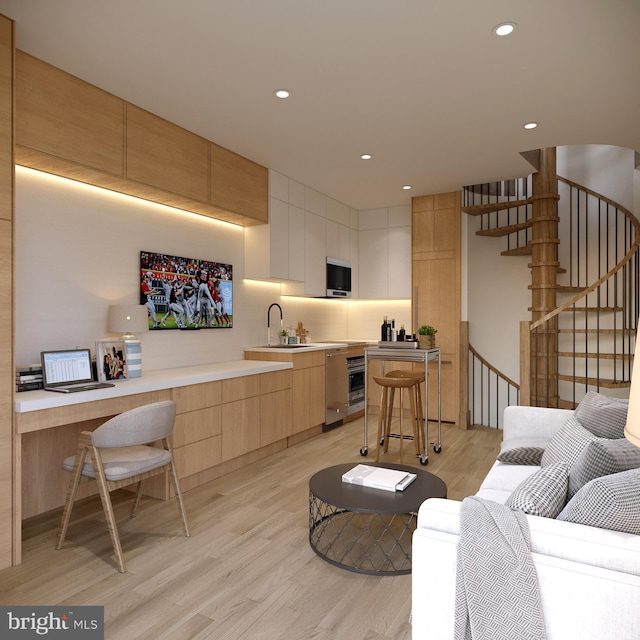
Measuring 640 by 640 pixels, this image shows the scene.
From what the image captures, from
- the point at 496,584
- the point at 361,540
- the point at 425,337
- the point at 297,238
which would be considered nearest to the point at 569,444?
the point at 496,584

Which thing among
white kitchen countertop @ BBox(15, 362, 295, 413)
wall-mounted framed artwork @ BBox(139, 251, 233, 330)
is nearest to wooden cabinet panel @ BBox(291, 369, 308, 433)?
white kitchen countertop @ BBox(15, 362, 295, 413)

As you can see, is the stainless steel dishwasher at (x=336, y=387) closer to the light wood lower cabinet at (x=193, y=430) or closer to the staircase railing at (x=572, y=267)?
the light wood lower cabinet at (x=193, y=430)

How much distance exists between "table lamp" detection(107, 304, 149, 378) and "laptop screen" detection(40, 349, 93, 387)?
292 millimetres

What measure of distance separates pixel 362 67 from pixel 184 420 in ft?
8.37

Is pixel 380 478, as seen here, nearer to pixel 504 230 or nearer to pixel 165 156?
pixel 165 156

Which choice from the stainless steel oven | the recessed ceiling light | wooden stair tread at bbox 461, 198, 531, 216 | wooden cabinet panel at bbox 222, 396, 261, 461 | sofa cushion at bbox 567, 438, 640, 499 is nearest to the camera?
sofa cushion at bbox 567, 438, 640, 499

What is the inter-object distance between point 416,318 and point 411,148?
221cm

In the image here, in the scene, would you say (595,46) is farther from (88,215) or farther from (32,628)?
(32,628)

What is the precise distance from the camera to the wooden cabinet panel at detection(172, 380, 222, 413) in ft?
10.8

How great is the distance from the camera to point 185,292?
4.07 metres

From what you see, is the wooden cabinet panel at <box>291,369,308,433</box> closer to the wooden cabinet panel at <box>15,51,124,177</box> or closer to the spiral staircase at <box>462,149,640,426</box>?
the spiral staircase at <box>462,149,640,426</box>

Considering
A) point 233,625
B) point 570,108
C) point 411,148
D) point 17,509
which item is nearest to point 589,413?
point 233,625

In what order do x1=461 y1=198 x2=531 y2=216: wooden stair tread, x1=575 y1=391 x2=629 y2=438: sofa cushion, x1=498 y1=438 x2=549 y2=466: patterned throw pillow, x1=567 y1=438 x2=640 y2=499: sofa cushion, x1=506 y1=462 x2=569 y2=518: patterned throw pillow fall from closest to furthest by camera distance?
1. x1=506 y1=462 x2=569 y2=518: patterned throw pillow
2. x1=567 y1=438 x2=640 y2=499: sofa cushion
3. x1=575 y1=391 x2=629 y2=438: sofa cushion
4. x1=498 y1=438 x2=549 y2=466: patterned throw pillow
5. x1=461 y1=198 x2=531 y2=216: wooden stair tread

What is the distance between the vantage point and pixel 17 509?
7.86ft
